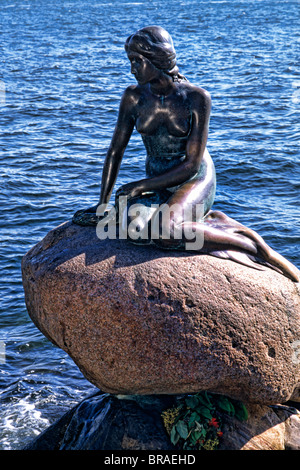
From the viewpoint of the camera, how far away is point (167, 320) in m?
6.09

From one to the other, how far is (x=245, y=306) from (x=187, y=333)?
59 centimetres

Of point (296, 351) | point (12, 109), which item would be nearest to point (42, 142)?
point (12, 109)

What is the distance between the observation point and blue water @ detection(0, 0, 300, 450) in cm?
937

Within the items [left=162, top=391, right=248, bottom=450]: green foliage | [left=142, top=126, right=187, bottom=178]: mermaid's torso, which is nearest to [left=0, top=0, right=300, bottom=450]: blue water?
[left=162, top=391, right=248, bottom=450]: green foliage

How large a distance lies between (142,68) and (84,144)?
34.0ft

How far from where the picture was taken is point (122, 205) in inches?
269

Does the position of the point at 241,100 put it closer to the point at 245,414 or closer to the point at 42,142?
the point at 42,142

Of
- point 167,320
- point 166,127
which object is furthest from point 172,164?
point 167,320

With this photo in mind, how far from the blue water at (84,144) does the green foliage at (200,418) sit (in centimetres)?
210

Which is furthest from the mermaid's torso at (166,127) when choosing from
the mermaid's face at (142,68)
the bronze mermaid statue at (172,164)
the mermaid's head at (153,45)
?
the mermaid's head at (153,45)

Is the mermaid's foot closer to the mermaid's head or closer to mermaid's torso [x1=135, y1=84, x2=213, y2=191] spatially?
mermaid's torso [x1=135, y1=84, x2=213, y2=191]

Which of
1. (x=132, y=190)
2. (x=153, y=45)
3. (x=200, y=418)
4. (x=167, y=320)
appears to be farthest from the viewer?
(x=132, y=190)

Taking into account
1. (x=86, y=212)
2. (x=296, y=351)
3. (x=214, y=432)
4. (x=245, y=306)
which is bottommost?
(x=214, y=432)

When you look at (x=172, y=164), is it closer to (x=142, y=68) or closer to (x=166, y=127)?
(x=166, y=127)
